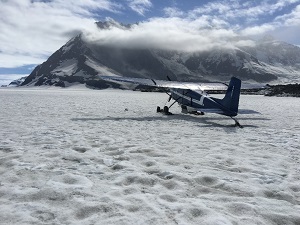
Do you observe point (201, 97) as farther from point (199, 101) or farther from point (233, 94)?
point (233, 94)

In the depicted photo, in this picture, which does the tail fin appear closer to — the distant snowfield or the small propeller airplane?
the small propeller airplane

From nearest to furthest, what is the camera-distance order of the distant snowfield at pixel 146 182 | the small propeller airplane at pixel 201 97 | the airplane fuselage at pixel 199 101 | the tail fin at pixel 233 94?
1. the distant snowfield at pixel 146 182
2. the tail fin at pixel 233 94
3. the small propeller airplane at pixel 201 97
4. the airplane fuselage at pixel 199 101

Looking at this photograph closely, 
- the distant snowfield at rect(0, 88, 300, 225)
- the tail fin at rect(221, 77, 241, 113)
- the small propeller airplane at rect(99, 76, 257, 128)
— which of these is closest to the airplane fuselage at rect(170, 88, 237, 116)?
the small propeller airplane at rect(99, 76, 257, 128)

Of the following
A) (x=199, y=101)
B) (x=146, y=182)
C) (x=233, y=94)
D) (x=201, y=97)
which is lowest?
(x=146, y=182)

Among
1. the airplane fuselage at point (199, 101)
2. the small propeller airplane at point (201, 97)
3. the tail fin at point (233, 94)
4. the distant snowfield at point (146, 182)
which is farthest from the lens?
the airplane fuselage at point (199, 101)

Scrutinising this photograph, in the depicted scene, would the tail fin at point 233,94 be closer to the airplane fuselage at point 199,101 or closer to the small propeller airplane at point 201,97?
the small propeller airplane at point 201,97

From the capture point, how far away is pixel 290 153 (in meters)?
8.98

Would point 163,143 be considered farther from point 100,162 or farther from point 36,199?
point 36,199

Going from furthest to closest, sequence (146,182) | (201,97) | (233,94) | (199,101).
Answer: (199,101) → (201,97) → (233,94) → (146,182)

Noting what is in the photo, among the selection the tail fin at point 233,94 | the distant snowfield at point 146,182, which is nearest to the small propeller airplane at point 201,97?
the tail fin at point 233,94

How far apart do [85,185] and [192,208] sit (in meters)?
2.11

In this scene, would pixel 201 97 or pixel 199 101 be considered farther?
pixel 199 101

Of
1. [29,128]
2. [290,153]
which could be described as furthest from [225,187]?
[29,128]

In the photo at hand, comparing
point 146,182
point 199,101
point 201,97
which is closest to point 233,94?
point 201,97
